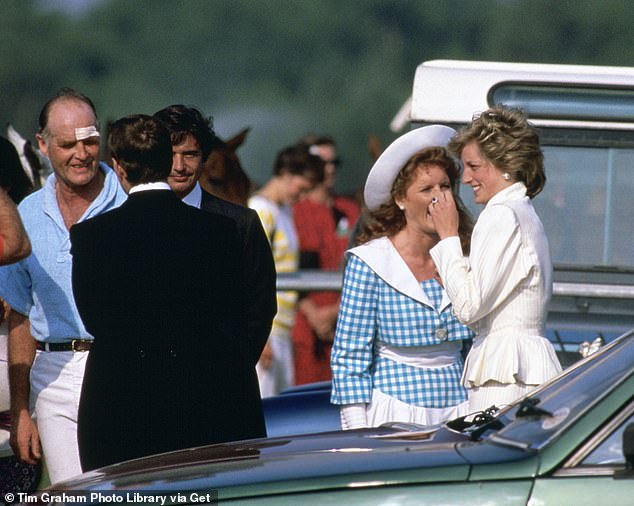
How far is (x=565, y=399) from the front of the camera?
3916mm

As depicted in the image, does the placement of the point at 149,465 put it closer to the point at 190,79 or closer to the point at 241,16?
the point at 190,79

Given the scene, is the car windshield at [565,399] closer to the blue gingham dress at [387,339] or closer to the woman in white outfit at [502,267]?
the woman in white outfit at [502,267]

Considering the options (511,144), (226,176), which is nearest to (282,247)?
(226,176)

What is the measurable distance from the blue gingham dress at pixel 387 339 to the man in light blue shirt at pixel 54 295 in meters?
0.97

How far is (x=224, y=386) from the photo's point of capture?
15.8 feet

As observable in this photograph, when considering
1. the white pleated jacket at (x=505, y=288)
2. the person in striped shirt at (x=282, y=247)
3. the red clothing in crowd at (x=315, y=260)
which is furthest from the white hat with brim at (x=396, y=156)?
the red clothing in crowd at (x=315, y=260)

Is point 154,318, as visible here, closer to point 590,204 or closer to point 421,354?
point 421,354

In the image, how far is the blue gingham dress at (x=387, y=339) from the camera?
17.7ft

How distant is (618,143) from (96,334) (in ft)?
9.19

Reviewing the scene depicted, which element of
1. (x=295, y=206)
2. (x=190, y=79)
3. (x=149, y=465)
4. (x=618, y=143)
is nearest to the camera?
(x=149, y=465)

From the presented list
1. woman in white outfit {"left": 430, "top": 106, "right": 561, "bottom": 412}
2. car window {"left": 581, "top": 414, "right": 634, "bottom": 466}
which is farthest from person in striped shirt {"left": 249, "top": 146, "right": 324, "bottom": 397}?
car window {"left": 581, "top": 414, "right": 634, "bottom": 466}

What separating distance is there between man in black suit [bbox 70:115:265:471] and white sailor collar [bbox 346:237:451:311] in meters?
0.76

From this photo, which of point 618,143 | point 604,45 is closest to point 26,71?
point 604,45

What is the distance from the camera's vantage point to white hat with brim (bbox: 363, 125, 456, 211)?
5.60m
